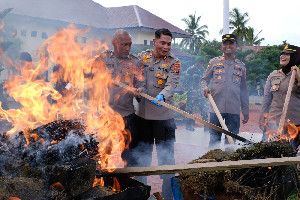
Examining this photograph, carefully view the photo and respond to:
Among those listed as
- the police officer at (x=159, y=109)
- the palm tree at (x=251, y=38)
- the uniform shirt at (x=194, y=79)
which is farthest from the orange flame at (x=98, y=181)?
the palm tree at (x=251, y=38)

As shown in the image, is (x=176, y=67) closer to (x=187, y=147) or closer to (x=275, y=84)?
(x=275, y=84)

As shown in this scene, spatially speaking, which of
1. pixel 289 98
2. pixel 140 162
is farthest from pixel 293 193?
pixel 140 162

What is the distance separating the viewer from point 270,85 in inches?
221

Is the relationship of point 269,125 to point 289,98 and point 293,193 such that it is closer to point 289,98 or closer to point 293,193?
point 289,98

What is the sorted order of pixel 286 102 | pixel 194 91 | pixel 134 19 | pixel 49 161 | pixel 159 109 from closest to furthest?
pixel 49 161 → pixel 159 109 → pixel 286 102 → pixel 194 91 → pixel 134 19

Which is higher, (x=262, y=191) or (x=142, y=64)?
(x=142, y=64)

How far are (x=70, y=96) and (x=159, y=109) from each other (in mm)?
1446

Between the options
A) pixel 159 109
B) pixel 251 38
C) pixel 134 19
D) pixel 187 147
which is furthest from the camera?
pixel 251 38

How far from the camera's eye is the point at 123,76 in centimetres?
467

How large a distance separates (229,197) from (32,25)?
74.0 ft

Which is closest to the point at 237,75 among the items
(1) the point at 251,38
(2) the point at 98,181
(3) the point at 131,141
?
(3) the point at 131,141

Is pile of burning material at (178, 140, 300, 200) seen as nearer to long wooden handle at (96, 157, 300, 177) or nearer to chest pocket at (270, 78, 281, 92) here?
long wooden handle at (96, 157, 300, 177)

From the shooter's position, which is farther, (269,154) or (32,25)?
(32,25)

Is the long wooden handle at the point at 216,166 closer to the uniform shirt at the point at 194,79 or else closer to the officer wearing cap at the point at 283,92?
the officer wearing cap at the point at 283,92
